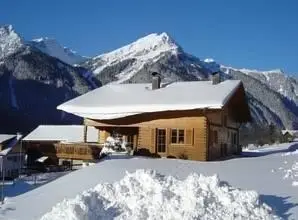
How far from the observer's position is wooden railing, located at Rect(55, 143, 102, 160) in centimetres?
3002

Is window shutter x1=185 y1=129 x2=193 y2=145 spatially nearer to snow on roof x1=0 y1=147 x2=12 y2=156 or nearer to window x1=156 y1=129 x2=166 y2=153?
window x1=156 y1=129 x2=166 y2=153

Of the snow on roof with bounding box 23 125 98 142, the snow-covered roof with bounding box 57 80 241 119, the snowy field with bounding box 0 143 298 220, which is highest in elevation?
the snow-covered roof with bounding box 57 80 241 119

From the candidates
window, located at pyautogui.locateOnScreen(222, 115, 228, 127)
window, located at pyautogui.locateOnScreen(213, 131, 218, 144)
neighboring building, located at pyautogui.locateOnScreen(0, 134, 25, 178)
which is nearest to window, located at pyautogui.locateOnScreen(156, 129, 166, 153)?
window, located at pyautogui.locateOnScreen(213, 131, 218, 144)

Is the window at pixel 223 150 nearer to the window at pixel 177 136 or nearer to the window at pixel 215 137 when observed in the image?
the window at pixel 215 137

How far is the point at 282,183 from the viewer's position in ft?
64.0

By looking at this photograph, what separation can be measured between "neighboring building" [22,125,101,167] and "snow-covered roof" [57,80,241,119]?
1.93 m

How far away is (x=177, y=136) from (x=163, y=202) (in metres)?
15.0

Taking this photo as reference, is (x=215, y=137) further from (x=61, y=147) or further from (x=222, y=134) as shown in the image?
(x=61, y=147)

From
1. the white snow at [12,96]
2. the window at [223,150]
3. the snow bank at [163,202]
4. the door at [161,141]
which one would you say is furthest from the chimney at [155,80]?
the white snow at [12,96]

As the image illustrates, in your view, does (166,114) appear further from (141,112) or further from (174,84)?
(174,84)

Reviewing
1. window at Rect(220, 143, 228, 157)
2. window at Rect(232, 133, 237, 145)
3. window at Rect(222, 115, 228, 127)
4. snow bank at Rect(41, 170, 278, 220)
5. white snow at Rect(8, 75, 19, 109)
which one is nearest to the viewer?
snow bank at Rect(41, 170, 278, 220)

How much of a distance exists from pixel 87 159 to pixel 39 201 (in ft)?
43.3

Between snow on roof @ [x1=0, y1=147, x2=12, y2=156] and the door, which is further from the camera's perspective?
snow on roof @ [x1=0, y1=147, x2=12, y2=156]

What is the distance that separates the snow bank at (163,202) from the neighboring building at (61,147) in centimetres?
1461
